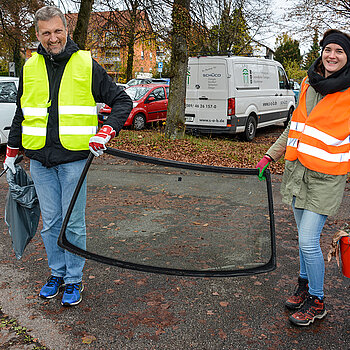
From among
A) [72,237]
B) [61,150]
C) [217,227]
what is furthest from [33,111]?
[217,227]

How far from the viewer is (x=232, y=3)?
548 inches

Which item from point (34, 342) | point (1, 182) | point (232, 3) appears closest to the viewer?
point (34, 342)

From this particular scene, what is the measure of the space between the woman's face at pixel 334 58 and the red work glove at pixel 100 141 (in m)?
1.51

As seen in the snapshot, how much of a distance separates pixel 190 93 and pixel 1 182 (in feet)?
22.2

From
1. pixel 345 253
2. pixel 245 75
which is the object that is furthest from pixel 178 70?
pixel 345 253

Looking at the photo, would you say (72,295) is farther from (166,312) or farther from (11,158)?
(11,158)

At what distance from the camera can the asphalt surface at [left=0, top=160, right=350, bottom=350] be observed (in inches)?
109

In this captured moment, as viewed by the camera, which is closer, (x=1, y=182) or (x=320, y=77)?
(x=320, y=77)

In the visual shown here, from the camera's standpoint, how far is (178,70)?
1145 centimetres

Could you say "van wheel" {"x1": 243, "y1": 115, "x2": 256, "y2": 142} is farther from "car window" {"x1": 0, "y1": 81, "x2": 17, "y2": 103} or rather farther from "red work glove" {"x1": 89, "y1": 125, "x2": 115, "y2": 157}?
"red work glove" {"x1": 89, "y1": 125, "x2": 115, "y2": 157}

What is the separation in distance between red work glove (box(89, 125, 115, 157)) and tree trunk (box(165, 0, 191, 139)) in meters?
8.77

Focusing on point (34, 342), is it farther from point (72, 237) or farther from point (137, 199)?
point (137, 199)

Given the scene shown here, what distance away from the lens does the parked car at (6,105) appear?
30.6ft

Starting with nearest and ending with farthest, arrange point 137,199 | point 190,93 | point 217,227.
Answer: point 217,227, point 137,199, point 190,93
